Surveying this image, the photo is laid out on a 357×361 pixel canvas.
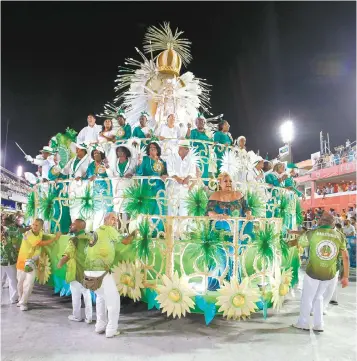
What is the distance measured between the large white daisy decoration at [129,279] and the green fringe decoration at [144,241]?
0.74ft

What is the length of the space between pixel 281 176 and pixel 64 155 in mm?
5247

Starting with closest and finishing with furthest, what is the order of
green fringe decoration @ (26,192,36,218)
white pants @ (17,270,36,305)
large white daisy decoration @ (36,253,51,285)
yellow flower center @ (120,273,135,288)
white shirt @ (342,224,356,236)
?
1. yellow flower center @ (120,273,135,288)
2. white pants @ (17,270,36,305)
3. large white daisy decoration @ (36,253,51,285)
4. green fringe decoration @ (26,192,36,218)
5. white shirt @ (342,224,356,236)

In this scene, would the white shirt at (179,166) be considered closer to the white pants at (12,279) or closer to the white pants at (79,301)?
the white pants at (79,301)

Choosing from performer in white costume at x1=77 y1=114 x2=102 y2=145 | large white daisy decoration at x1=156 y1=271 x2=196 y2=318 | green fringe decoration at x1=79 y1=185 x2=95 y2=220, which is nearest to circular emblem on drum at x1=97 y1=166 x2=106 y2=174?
green fringe decoration at x1=79 y1=185 x2=95 y2=220

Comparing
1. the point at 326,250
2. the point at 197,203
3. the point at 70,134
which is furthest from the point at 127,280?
the point at 70,134

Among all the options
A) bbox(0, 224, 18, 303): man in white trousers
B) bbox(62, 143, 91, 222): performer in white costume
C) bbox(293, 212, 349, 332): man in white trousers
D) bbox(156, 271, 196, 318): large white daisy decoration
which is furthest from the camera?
bbox(62, 143, 91, 222): performer in white costume

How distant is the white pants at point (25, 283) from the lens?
6480mm

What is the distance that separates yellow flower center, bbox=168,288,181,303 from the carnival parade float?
14 mm

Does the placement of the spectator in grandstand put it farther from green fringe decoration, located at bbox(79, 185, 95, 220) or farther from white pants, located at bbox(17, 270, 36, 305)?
white pants, located at bbox(17, 270, 36, 305)

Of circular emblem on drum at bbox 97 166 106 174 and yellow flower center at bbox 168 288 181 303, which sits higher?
circular emblem on drum at bbox 97 166 106 174

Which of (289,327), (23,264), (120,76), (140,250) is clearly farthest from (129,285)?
(120,76)

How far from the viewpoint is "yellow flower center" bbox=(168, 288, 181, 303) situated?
5.33m

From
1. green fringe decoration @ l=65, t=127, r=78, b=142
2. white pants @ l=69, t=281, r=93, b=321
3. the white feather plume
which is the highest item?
green fringe decoration @ l=65, t=127, r=78, b=142

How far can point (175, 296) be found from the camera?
5.34m
